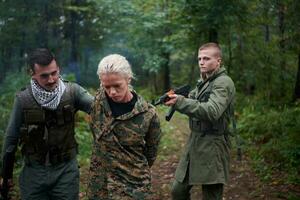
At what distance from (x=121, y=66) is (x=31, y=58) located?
97 cm

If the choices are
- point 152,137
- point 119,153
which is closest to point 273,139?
point 152,137

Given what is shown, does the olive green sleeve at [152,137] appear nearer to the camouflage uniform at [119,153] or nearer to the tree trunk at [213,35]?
the camouflage uniform at [119,153]

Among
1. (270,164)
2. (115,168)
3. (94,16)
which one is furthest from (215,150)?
(94,16)

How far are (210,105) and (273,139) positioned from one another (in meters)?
5.97

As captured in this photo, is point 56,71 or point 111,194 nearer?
point 111,194

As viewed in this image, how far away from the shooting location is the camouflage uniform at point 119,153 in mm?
3627

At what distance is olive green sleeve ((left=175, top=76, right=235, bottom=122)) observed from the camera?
435cm

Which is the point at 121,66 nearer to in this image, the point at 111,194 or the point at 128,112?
the point at 128,112

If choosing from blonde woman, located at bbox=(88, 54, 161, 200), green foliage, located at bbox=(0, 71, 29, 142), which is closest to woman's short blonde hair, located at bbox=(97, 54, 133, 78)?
blonde woman, located at bbox=(88, 54, 161, 200)

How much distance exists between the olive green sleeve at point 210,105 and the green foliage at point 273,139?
148 inches

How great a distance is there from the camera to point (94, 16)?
21922 mm

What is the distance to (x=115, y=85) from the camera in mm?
3523

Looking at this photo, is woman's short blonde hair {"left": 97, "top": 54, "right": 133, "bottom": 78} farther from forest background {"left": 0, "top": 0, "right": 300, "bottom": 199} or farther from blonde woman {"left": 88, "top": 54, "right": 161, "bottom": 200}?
forest background {"left": 0, "top": 0, "right": 300, "bottom": 199}

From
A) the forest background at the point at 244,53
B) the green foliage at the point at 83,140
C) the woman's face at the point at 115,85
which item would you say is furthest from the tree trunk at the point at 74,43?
the woman's face at the point at 115,85
